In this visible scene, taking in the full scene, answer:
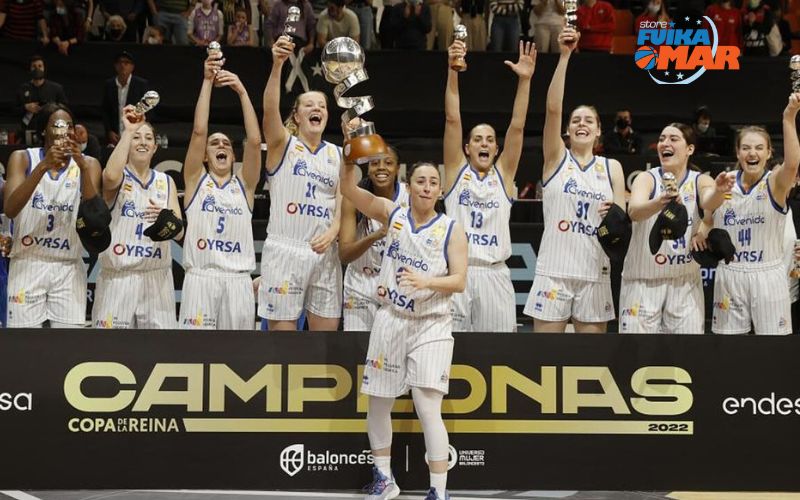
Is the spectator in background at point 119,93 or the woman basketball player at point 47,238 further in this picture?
the spectator in background at point 119,93

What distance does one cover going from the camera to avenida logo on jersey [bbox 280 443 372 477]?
699cm

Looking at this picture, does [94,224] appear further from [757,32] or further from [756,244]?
[757,32]

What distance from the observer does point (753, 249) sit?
7.71 meters

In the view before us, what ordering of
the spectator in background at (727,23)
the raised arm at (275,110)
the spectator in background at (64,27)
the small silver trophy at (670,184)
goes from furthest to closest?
the spectator in background at (727,23) < the spectator in background at (64,27) < the raised arm at (275,110) < the small silver trophy at (670,184)

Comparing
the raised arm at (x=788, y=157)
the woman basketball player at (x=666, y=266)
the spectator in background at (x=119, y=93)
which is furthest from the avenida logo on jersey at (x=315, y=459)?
the spectator in background at (x=119, y=93)

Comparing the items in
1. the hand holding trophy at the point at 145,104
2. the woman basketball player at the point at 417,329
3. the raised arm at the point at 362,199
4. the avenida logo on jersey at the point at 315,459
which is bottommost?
the avenida logo on jersey at the point at 315,459

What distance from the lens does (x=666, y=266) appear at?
301 inches

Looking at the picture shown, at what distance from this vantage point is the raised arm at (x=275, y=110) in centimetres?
746

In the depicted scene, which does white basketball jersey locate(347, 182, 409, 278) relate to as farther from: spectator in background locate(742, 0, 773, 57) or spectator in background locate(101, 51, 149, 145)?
spectator in background locate(742, 0, 773, 57)

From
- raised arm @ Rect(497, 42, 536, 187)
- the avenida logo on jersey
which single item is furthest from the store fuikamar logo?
the avenida logo on jersey

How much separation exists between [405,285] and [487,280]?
141 centimetres

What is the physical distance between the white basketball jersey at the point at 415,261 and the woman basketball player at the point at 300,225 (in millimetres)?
967

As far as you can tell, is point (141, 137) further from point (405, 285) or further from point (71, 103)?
point (71, 103)

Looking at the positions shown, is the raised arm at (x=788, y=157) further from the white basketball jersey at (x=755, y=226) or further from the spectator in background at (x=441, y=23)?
the spectator in background at (x=441, y=23)
